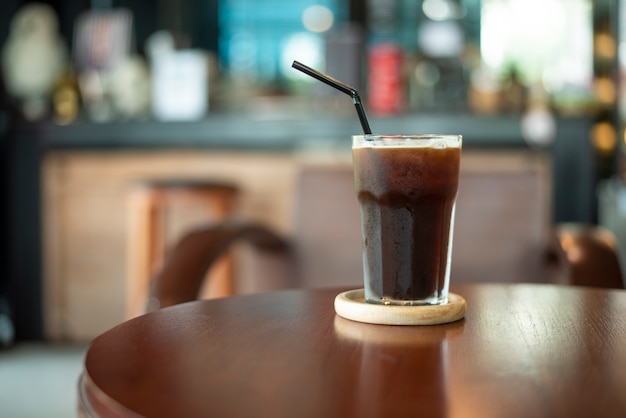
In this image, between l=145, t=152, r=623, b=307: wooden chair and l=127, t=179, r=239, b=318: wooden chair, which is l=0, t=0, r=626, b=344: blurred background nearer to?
l=127, t=179, r=239, b=318: wooden chair

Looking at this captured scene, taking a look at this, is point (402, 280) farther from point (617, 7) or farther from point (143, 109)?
point (617, 7)

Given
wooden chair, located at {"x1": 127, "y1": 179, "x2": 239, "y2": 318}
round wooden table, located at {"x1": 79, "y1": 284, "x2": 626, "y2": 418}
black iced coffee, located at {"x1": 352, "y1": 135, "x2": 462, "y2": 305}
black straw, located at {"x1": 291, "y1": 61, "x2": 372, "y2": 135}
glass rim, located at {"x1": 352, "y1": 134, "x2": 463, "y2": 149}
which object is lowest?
wooden chair, located at {"x1": 127, "y1": 179, "x2": 239, "y2": 318}

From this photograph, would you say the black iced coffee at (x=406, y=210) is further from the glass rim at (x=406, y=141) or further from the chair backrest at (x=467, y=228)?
the chair backrest at (x=467, y=228)

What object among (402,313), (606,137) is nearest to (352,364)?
(402,313)

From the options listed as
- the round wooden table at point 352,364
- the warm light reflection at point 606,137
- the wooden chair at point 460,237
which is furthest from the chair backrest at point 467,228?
the warm light reflection at point 606,137

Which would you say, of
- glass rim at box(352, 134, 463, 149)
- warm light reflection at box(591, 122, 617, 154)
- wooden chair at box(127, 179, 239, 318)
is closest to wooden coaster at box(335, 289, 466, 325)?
glass rim at box(352, 134, 463, 149)

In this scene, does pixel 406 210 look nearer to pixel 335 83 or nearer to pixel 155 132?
pixel 335 83
